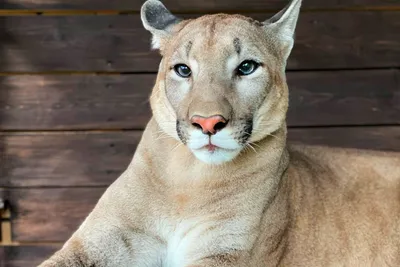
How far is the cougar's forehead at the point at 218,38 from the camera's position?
11.5ft

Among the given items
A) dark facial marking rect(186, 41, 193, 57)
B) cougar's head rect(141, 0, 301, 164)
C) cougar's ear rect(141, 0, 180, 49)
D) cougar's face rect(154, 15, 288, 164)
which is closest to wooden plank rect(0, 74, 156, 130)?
cougar's ear rect(141, 0, 180, 49)

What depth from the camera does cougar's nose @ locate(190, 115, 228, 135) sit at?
325cm

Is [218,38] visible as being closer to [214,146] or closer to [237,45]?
[237,45]

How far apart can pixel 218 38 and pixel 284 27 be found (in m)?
0.40

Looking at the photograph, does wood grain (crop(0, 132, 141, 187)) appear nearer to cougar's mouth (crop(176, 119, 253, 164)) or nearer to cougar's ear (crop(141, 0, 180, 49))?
cougar's ear (crop(141, 0, 180, 49))

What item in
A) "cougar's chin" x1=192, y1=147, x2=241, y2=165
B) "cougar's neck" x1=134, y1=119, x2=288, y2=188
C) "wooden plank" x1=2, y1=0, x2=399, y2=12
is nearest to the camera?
"cougar's chin" x1=192, y1=147, x2=241, y2=165

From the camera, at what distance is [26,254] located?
5625 millimetres

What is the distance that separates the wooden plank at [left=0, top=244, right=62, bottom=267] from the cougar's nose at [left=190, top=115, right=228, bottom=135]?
260 cm

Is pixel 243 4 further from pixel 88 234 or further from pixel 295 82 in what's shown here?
pixel 88 234

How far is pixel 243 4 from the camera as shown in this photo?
5383 millimetres

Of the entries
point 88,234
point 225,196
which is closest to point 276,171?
point 225,196

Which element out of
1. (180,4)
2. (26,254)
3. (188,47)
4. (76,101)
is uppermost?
(188,47)

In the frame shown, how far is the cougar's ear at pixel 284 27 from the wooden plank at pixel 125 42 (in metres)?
1.62

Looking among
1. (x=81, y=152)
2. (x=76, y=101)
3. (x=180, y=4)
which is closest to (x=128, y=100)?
(x=76, y=101)
